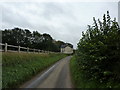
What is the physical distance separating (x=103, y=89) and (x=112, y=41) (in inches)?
80.2

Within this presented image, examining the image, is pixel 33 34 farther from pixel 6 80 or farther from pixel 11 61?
pixel 6 80

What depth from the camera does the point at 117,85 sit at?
16.6ft

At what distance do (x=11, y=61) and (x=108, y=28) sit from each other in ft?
24.2

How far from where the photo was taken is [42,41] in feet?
173

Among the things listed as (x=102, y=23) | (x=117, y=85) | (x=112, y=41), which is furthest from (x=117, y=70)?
(x=102, y=23)

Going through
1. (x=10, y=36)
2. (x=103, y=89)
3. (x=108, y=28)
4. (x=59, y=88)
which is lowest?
(x=59, y=88)

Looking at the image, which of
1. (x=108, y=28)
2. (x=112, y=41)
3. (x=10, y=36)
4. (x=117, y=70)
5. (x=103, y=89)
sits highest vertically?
Result: (x=10, y=36)

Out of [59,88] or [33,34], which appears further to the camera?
[33,34]

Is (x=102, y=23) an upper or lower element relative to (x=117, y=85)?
upper

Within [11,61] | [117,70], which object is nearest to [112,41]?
[117,70]

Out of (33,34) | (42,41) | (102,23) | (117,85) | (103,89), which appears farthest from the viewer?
(33,34)

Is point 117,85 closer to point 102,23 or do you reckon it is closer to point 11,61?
point 102,23

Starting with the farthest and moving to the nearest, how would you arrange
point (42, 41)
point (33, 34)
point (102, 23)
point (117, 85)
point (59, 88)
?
point (33, 34) < point (42, 41) < point (102, 23) < point (59, 88) < point (117, 85)

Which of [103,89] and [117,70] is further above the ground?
[117,70]
